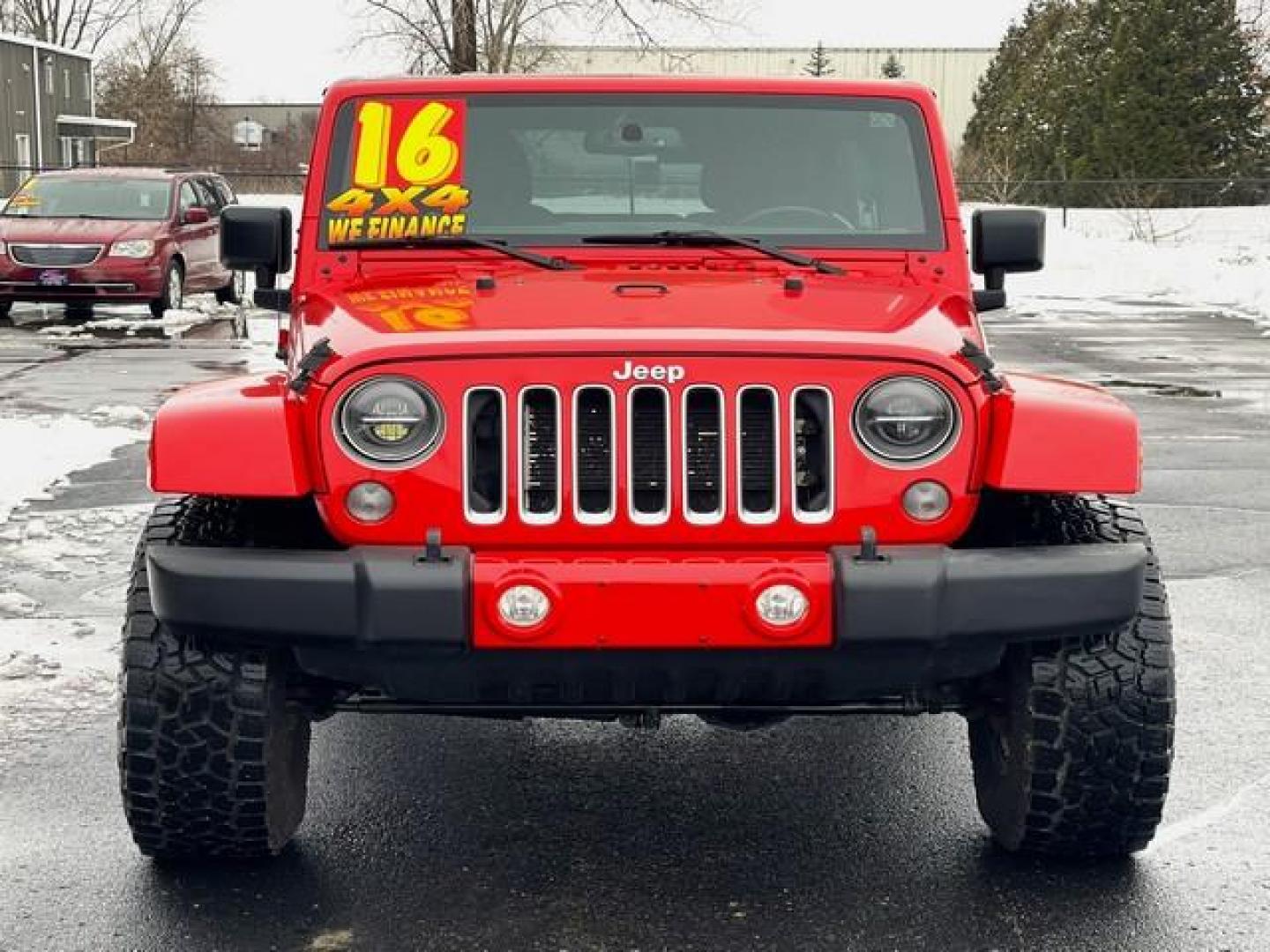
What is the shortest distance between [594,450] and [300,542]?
713 millimetres

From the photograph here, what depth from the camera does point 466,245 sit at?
4961 millimetres

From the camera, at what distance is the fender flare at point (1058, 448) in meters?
3.79

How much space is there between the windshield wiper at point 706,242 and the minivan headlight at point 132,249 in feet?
48.7

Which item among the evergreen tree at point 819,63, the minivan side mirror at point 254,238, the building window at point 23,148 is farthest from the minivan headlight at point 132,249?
the evergreen tree at point 819,63

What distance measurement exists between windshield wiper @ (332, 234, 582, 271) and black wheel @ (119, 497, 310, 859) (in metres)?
1.14

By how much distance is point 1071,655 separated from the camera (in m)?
3.94

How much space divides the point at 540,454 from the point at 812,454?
56 cm

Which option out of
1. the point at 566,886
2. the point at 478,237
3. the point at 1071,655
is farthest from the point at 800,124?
the point at 566,886

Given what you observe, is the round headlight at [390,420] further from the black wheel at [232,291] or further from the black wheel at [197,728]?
the black wheel at [232,291]

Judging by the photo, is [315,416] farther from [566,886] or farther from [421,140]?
[421,140]

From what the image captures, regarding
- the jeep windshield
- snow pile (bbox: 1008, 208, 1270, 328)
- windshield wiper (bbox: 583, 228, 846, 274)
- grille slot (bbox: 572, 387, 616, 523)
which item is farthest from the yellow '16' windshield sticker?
snow pile (bbox: 1008, 208, 1270, 328)

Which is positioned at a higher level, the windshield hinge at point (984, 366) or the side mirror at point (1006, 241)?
the side mirror at point (1006, 241)

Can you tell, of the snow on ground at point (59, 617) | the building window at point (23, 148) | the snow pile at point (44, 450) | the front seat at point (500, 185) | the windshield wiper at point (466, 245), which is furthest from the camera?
the building window at point (23, 148)

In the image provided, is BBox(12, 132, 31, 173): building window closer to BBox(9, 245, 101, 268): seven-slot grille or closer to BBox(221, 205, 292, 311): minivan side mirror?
BBox(9, 245, 101, 268): seven-slot grille
